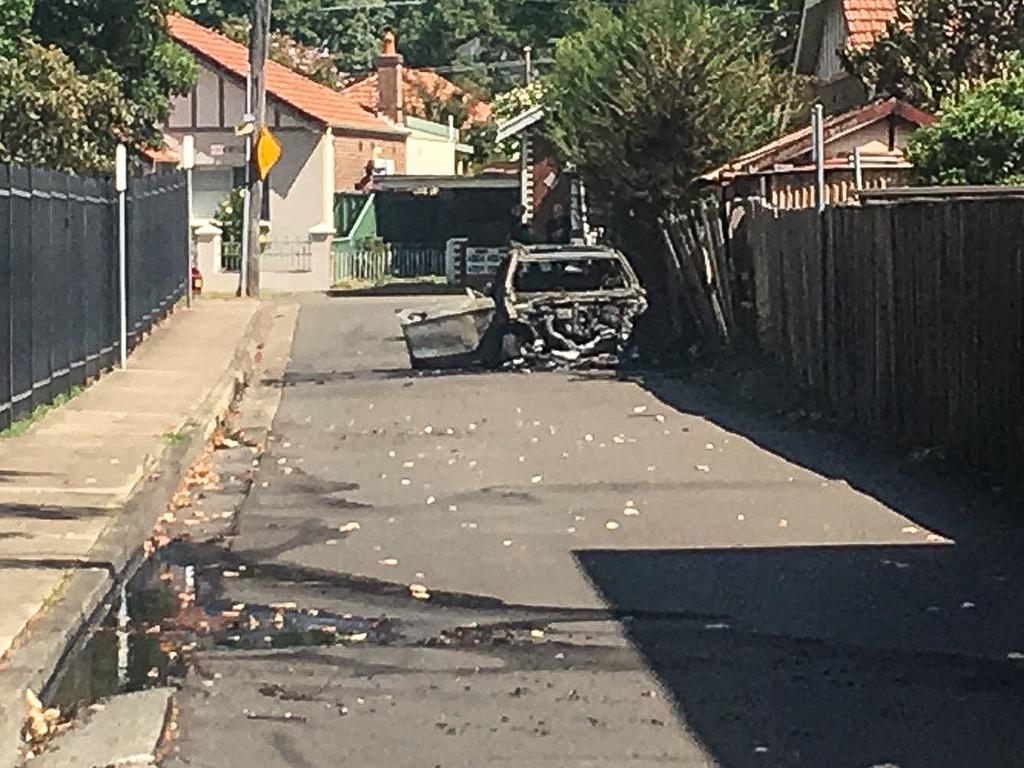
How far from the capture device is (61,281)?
19422 mm

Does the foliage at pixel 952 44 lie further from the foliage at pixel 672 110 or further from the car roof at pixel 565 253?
the car roof at pixel 565 253

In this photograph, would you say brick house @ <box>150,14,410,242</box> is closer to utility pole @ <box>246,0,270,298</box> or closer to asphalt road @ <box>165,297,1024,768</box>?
utility pole @ <box>246,0,270,298</box>

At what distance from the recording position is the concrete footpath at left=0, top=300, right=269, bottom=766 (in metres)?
8.97

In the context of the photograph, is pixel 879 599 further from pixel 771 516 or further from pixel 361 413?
pixel 361 413

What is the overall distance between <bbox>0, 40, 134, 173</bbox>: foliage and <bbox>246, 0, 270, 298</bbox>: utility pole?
5937 millimetres

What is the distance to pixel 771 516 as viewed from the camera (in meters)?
12.4

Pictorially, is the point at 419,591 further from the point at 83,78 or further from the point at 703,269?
the point at 83,78

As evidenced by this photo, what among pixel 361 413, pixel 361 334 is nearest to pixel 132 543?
pixel 361 413

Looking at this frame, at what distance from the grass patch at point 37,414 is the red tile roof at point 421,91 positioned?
57.7m

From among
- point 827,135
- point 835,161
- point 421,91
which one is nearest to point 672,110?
point 827,135

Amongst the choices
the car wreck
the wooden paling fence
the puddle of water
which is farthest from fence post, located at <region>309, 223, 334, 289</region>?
the puddle of water

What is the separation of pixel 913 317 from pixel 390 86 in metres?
54.9

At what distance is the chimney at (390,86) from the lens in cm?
6812

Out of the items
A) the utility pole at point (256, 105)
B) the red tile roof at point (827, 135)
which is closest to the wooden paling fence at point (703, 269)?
the red tile roof at point (827, 135)
